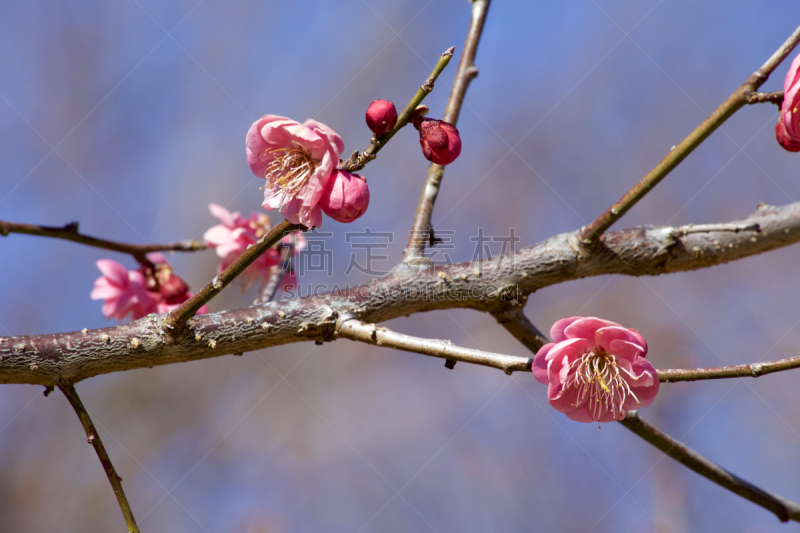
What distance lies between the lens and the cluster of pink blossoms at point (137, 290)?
204cm

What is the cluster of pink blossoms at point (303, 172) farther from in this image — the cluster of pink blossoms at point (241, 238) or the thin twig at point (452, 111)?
the cluster of pink blossoms at point (241, 238)

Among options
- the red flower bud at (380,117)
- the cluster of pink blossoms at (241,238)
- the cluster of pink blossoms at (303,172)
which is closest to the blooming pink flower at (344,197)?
the cluster of pink blossoms at (303,172)

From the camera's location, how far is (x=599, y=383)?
1.13 m

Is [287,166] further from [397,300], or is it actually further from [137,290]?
[137,290]

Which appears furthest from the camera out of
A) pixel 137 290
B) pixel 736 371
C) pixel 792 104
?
pixel 137 290

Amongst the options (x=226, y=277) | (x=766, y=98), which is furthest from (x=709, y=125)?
(x=226, y=277)

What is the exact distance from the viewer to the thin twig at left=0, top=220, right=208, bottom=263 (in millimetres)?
1564

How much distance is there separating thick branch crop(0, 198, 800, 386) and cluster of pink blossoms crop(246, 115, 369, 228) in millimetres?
265

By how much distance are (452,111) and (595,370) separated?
95 cm

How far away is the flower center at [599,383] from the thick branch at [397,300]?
0.24 m

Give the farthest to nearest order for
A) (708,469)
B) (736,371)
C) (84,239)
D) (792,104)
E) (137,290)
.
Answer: (137,290)
(84,239)
(708,469)
(792,104)
(736,371)

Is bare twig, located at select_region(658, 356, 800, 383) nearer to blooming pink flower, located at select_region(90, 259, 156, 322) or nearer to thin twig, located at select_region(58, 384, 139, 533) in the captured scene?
thin twig, located at select_region(58, 384, 139, 533)

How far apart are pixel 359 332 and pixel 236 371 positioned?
386 cm

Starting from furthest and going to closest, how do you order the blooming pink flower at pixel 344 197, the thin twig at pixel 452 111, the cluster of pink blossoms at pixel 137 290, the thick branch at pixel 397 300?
the cluster of pink blossoms at pixel 137 290, the thin twig at pixel 452 111, the thick branch at pixel 397 300, the blooming pink flower at pixel 344 197
